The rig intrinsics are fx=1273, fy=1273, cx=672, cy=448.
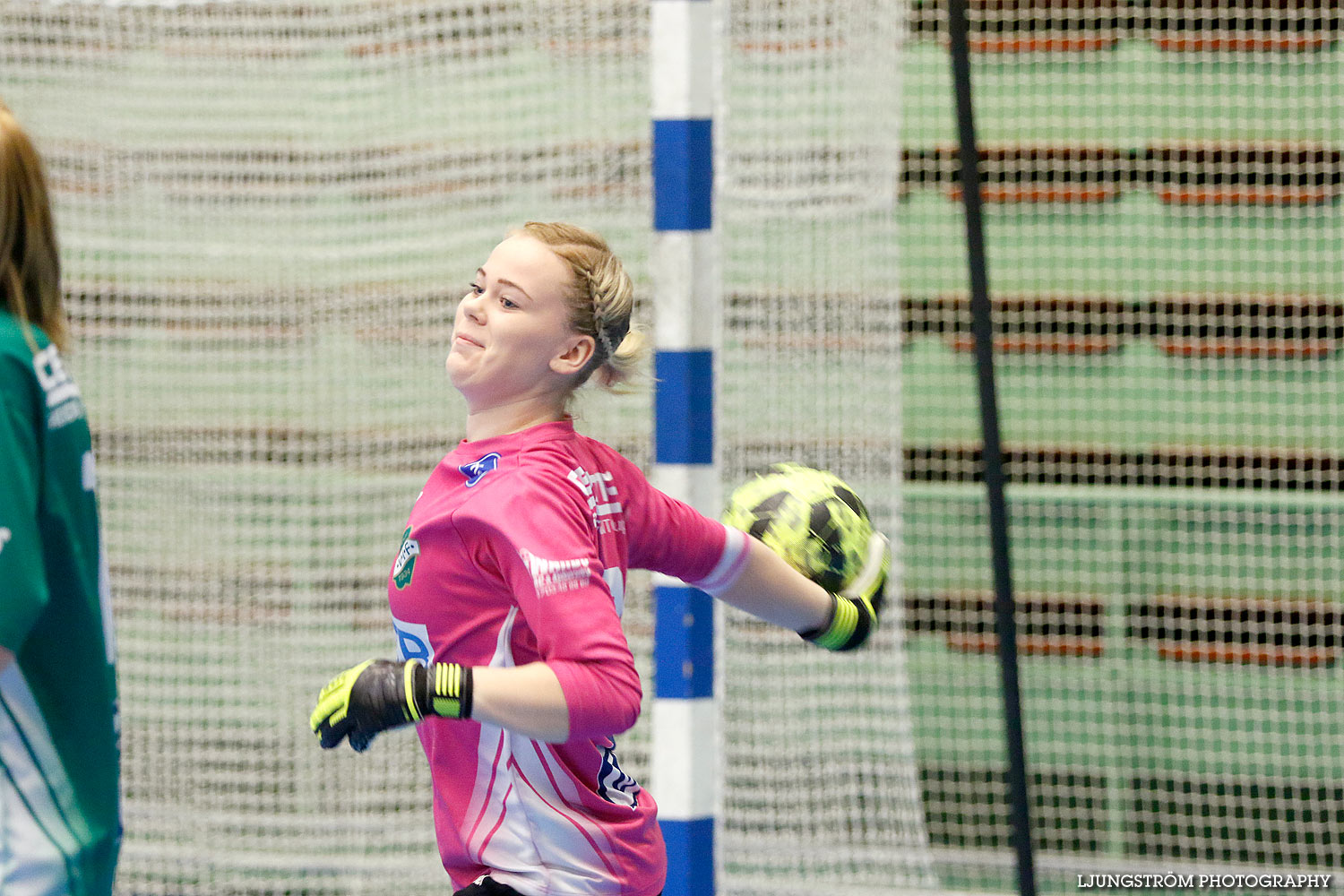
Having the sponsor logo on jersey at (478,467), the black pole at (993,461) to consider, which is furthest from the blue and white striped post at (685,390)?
the sponsor logo on jersey at (478,467)

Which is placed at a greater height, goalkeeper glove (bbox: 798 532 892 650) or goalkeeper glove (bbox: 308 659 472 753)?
goalkeeper glove (bbox: 308 659 472 753)

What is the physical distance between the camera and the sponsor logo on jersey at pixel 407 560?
5.16ft

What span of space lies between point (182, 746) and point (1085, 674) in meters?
2.75

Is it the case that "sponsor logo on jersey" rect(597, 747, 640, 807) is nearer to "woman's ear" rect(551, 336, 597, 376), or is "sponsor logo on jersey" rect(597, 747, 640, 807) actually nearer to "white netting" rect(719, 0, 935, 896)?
"woman's ear" rect(551, 336, 597, 376)

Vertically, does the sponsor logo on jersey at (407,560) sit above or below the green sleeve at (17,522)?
below

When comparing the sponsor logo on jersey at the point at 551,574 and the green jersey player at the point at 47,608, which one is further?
the sponsor logo on jersey at the point at 551,574

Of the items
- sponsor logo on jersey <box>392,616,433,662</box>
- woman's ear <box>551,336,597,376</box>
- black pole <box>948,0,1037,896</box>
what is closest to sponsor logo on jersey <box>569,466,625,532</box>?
woman's ear <box>551,336,597,376</box>

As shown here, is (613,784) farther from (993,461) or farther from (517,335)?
(993,461)

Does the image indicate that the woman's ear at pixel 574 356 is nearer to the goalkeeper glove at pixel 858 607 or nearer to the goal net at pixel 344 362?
the goalkeeper glove at pixel 858 607

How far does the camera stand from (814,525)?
1.97 meters

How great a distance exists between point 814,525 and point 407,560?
67 cm

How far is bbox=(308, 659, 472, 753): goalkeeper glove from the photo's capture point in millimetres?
1377
